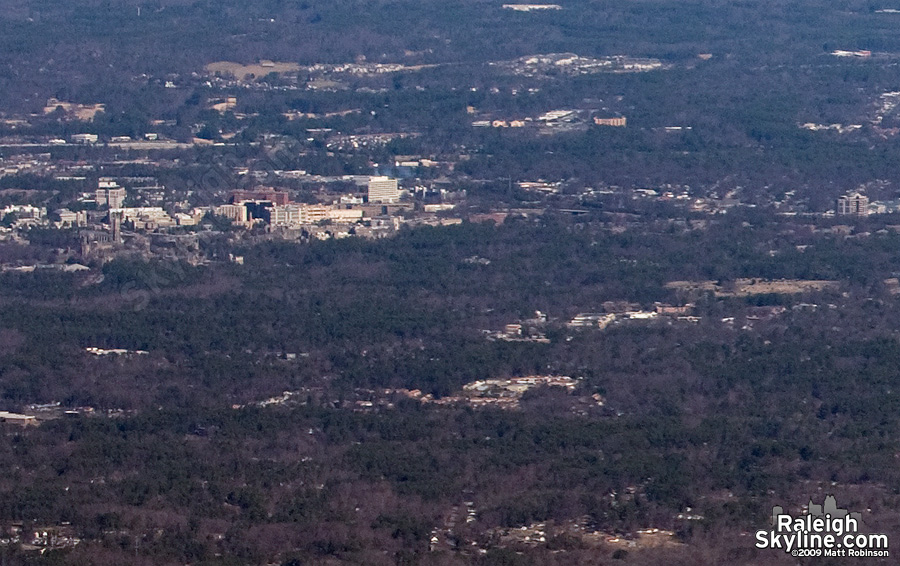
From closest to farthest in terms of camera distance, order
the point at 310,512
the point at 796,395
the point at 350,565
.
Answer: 1. the point at 350,565
2. the point at 310,512
3. the point at 796,395

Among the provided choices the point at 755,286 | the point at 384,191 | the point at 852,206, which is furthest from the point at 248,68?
the point at 755,286

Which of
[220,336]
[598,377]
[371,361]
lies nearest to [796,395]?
[598,377]

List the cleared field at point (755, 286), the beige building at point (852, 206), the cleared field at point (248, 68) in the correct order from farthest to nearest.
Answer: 1. the cleared field at point (248, 68)
2. the beige building at point (852, 206)
3. the cleared field at point (755, 286)

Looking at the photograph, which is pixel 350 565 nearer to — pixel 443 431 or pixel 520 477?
pixel 520 477

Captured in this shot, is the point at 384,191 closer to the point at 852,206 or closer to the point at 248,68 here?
the point at 852,206

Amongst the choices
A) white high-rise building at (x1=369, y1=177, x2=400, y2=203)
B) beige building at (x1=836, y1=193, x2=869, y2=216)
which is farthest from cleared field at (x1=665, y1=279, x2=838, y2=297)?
white high-rise building at (x1=369, y1=177, x2=400, y2=203)

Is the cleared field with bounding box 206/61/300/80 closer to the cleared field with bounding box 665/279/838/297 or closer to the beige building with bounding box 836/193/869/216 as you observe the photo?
the beige building with bounding box 836/193/869/216

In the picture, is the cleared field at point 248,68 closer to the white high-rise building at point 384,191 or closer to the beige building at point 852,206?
the white high-rise building at point 384,191

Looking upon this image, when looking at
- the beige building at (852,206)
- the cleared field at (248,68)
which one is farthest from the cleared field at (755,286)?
the cleared field at (248,68)
